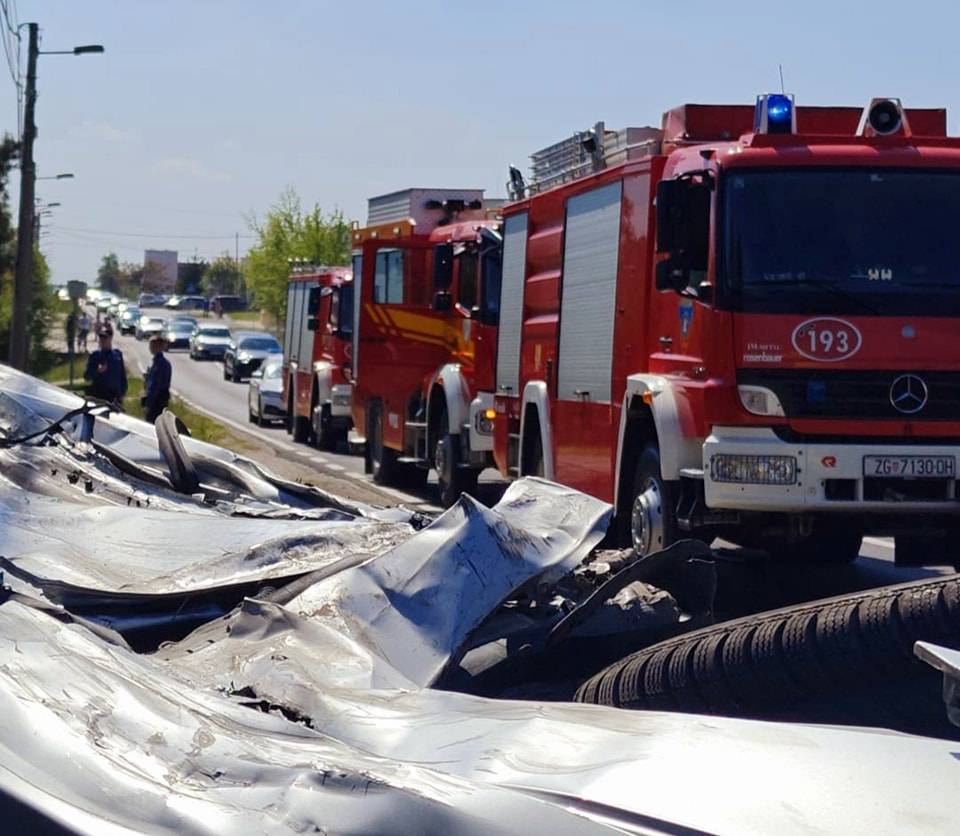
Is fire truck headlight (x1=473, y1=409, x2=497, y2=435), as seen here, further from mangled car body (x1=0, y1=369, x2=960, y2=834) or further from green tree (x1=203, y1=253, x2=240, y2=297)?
green tree (x1=203, y1=253, x2=240, y2=297)

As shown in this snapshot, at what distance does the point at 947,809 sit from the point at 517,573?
85.3 inches

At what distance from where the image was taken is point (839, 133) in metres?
10.5

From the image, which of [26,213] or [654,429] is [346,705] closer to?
[654,429]

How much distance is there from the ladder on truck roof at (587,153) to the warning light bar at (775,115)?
1.10 metres

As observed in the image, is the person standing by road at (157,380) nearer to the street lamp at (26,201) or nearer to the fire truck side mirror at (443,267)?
the fire truck side mirror at (443,267)

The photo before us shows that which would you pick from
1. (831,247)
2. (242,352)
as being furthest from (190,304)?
(831,247)

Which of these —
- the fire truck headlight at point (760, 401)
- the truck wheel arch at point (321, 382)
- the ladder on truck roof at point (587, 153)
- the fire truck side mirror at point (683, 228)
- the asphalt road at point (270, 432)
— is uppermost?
the ladder on truck roof at point (587, 153)

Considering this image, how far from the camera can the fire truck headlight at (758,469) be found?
930 centimetres

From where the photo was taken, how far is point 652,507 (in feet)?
33.4

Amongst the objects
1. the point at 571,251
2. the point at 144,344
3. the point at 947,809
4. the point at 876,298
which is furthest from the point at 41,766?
the point at 144,344

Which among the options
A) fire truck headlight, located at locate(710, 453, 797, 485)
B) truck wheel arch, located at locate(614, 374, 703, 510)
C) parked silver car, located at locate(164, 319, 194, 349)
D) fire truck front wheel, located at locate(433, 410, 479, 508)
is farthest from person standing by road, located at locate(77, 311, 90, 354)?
fire truck headlight, located at locate(710, 453, 797, 485)

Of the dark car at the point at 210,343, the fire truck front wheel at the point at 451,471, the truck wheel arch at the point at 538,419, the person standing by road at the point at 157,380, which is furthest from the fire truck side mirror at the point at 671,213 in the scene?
the dark car at the point at 210,343

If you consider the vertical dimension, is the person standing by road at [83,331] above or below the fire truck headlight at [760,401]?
below

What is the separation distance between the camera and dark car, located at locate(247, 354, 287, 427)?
108 feet
